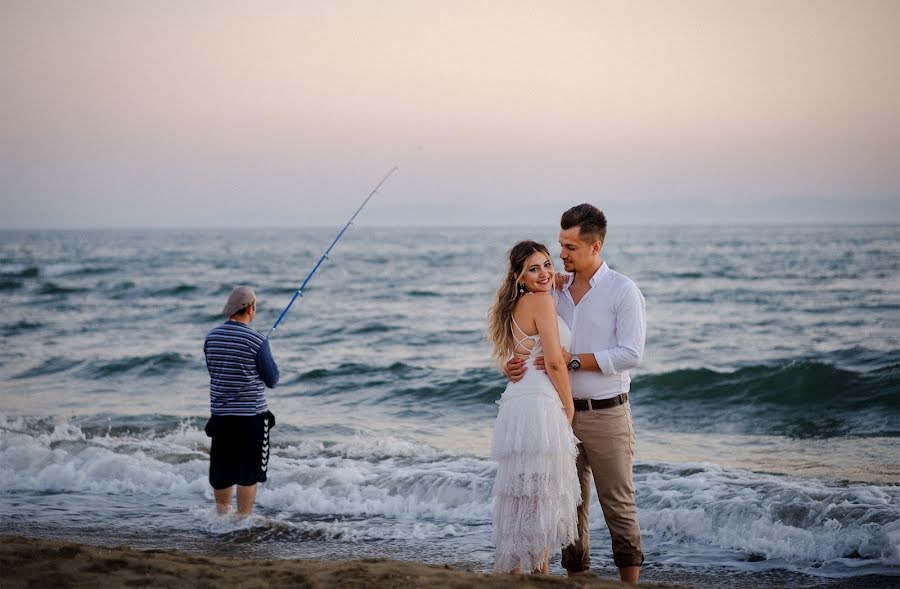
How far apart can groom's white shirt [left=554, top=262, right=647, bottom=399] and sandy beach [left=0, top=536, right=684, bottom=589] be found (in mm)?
891

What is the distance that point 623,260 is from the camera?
38344mm

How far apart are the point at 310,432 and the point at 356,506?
2.77m

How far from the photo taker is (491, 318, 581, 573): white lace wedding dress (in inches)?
145

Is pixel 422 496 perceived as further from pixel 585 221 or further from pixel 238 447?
pixel 585 221

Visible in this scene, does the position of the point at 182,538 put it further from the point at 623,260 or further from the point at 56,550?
the point at 623,260

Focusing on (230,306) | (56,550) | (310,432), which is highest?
(230,306)

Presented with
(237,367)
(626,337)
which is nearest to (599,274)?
(626,337)

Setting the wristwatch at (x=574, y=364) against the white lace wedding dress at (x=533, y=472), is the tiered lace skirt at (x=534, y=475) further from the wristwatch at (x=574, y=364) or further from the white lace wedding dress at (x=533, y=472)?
the wristwatch at (x=574, y=364)

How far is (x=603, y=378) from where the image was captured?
383 centimetres

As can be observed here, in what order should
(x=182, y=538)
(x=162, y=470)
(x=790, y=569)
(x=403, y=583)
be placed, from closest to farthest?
(x=403, y=583), (x=790, y=569), (x=182, y=538), (x=162, y=470)

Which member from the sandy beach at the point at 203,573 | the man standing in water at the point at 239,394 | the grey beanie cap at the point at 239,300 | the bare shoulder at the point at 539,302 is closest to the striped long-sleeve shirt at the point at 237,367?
the man standing in water at the point at 239,394

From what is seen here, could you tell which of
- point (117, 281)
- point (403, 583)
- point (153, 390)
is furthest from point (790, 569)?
point (117, 281)

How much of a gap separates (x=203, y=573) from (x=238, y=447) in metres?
1.66

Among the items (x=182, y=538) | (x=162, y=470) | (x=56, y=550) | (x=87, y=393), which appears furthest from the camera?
(x=87, y=393)
